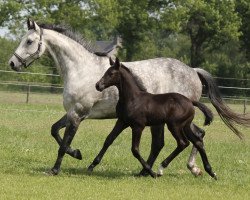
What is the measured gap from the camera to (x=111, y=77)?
8.41 meters

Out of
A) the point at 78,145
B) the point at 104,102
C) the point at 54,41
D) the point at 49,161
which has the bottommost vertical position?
the point at 78,145

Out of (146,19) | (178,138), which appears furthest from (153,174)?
(146,19)

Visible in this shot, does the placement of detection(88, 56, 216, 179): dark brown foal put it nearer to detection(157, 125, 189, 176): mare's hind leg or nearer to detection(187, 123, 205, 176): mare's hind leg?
detection(157, 125, 189, 176): mare's hind leg

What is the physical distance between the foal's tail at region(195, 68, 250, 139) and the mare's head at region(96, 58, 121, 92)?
2192mm

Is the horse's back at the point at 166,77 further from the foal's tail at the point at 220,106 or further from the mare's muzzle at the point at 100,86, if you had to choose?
the mare's muzzle at the point at 100,86

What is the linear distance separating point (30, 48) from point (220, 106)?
337 centimetres

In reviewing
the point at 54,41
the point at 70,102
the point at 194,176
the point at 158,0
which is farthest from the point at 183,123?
the point at 158,0

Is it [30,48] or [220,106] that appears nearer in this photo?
[30,48]

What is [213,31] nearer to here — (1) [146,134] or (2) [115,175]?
(1) [146,134]

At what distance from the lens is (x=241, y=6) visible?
4850 centimetres

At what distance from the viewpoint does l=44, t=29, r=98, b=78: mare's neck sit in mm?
9016

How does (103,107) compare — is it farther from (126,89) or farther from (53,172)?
(53,172)

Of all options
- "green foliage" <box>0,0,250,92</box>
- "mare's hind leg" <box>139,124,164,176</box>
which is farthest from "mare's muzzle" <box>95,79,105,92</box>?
"green foliage" <box>0,0,250,92</box>

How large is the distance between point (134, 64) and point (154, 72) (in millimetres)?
351
